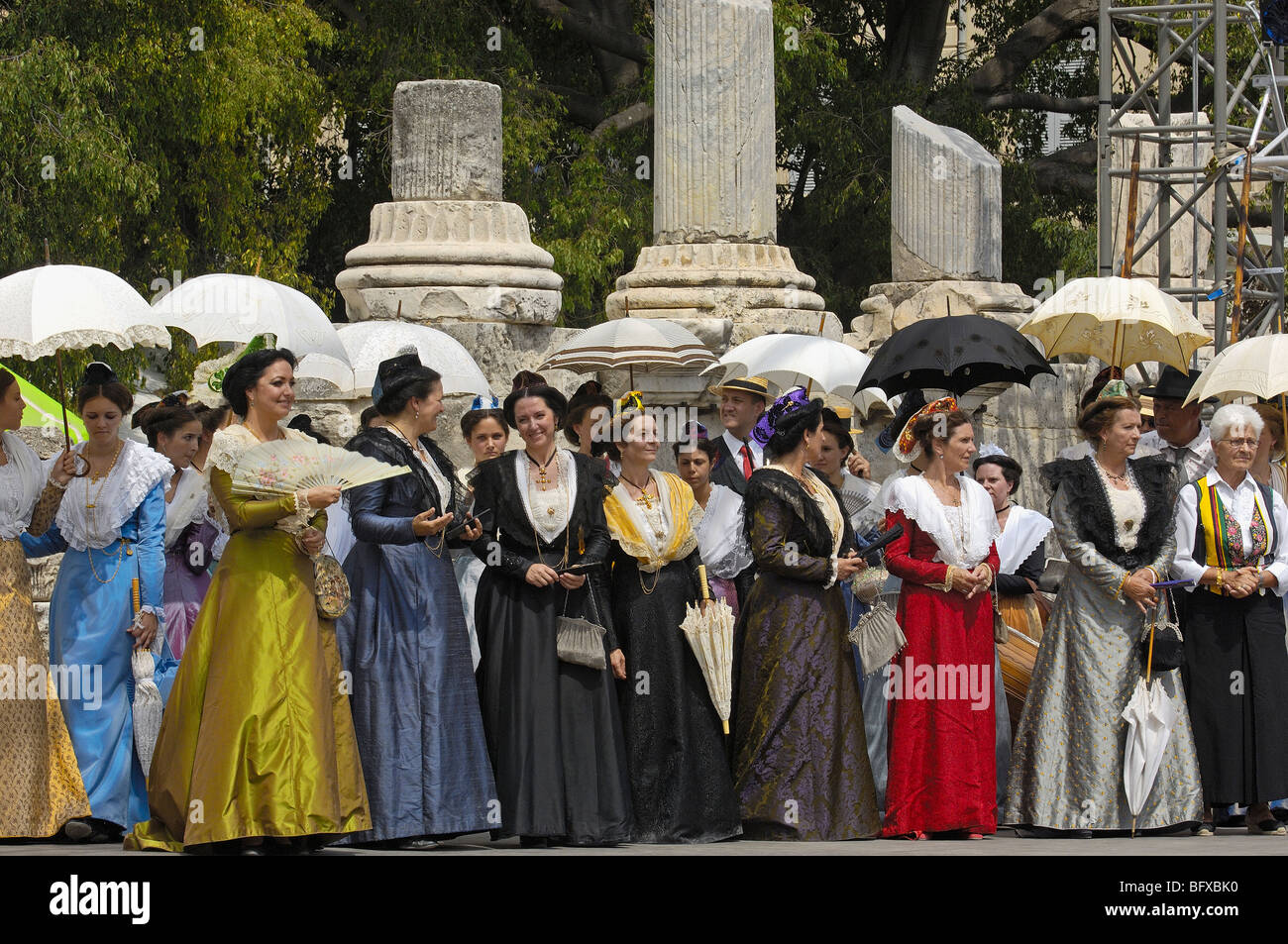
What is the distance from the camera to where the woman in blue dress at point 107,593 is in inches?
290

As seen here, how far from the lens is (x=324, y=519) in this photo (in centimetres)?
674

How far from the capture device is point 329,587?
6707 mm

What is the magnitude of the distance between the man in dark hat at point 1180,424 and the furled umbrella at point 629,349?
2026 millimetres

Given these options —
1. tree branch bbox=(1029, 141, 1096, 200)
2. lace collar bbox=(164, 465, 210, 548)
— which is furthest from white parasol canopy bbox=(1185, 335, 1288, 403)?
tree branch bbox=(1029, 141, 1096, 200)

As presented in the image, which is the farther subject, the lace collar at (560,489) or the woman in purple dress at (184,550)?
the woman in purple dress at (184,550)

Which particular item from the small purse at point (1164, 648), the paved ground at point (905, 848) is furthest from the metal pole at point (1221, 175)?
the paved ground at point (905, 848)

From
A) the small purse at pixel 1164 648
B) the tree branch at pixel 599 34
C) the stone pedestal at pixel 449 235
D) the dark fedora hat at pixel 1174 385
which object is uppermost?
the tree branch at pixel 599 34

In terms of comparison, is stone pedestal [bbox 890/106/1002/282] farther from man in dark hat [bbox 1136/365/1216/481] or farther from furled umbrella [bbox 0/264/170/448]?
furled umbrella [bbox 0/264/170/448]

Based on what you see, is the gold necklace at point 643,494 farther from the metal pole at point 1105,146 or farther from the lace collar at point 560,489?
the metal pole at point 1105,146

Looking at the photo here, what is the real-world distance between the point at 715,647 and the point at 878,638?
59 cm

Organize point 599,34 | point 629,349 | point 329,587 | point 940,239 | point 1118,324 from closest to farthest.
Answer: point 329,587, point 629,349, point 1118,324, point 940,239, point 599,34

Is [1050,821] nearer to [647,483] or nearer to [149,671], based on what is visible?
[647,483]

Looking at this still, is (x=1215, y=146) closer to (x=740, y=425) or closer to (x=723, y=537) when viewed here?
(x=740, y=425)

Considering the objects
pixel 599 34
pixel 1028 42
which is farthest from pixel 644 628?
pixel 1028 42
